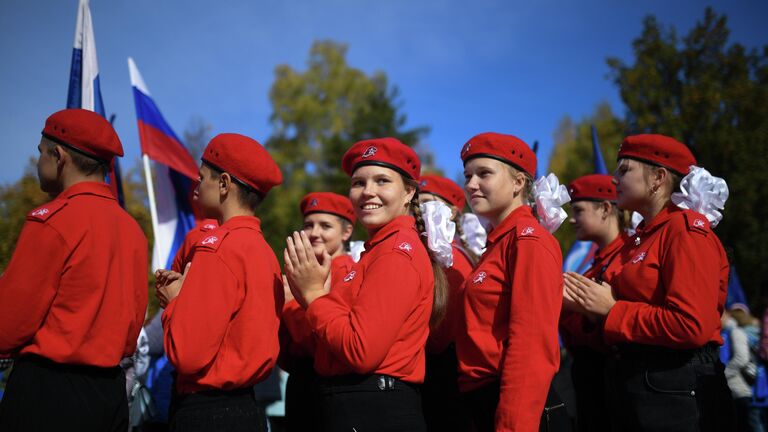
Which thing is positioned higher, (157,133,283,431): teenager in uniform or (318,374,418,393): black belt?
(157,133,283,431): teenager in uniform

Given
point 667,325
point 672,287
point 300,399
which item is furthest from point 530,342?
point 300,399

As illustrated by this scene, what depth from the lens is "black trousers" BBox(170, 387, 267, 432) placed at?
9.73ft

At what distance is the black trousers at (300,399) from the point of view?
4664mm

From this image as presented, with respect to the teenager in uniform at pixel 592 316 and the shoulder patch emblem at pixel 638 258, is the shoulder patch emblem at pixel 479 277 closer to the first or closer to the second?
the teenager in uniform at pixel 592 316

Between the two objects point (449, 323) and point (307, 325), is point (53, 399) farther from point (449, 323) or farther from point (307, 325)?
point (449, 323)

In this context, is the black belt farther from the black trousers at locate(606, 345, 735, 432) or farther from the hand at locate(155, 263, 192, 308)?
the black trousers at locate(606, 345, 735, 432)

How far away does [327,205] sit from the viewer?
5723mm

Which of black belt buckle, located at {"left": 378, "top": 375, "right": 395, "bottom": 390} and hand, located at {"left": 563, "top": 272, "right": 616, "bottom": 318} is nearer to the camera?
black belt buckle, located at {"left": 378, "top": 375, "right": 395, "bottom": 390}

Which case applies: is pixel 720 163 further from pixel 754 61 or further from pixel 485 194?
pixel 485 194

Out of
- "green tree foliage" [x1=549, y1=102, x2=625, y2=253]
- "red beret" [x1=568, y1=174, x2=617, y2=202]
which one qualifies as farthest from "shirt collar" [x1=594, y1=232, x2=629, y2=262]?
"green tree foliage" [x1=549, y1=102, x2=625, y2=253]

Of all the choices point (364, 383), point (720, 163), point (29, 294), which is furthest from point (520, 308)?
point (720, 163)

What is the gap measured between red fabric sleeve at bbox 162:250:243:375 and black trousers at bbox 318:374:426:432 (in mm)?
612

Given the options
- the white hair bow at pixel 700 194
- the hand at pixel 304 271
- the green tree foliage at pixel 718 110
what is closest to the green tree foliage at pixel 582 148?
the green tree foliage at pixel 718 110

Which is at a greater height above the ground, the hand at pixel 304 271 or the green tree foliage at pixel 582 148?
the green tree foliage at pixel 582 148
